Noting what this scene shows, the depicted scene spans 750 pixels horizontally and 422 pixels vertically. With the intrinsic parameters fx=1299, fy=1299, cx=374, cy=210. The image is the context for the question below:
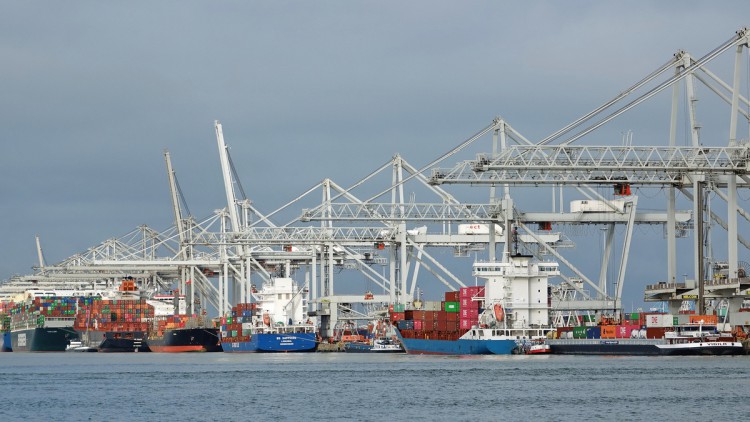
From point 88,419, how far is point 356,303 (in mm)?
56159

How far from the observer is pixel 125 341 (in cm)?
10712

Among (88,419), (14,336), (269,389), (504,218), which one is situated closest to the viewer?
(88,419)

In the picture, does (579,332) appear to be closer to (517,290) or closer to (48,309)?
(517,290)

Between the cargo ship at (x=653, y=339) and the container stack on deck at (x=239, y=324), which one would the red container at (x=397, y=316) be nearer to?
the cargo ship at (x=653, y=339)

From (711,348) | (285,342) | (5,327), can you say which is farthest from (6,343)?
(711,348)

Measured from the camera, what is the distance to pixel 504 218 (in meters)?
74.2

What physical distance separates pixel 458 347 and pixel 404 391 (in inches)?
1008

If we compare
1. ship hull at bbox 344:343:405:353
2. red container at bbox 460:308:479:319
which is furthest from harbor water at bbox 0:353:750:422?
ship hull at bbox 344:343:405:353

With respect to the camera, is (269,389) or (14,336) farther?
(14,336)

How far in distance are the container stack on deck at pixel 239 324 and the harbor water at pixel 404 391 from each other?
1076 inches

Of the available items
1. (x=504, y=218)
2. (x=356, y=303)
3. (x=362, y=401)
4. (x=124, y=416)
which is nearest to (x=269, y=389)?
(x=362, y=401)

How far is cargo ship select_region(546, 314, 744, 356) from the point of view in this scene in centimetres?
6225

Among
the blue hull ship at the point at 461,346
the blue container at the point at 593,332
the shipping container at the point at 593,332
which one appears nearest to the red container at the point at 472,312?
the blue hull ship at the point at 461,346

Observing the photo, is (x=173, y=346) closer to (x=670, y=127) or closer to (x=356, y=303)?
(x=356, y=303)
